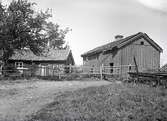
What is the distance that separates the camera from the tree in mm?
20703

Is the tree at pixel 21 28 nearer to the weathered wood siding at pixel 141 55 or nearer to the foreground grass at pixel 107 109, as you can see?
the weathered wood siding at pixel 141 55

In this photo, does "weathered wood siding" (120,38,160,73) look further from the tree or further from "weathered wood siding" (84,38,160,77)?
the tree

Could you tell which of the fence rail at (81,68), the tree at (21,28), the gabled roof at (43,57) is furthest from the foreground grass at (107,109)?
the gabled roof at (43,57)

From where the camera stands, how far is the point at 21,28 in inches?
862

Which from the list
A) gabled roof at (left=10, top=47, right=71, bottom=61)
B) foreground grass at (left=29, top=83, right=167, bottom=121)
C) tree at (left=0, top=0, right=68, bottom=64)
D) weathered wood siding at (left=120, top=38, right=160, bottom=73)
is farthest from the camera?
gabled roof at (left=10, top=47, right=71, bottom=61)

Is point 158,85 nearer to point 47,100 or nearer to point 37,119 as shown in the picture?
point 47,100

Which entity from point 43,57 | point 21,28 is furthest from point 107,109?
point 43,57

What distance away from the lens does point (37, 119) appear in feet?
20.5

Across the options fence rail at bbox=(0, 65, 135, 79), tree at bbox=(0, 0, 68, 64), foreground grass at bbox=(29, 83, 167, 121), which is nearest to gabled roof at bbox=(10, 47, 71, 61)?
fence rail at bbox=(0, 65, 135, 79)

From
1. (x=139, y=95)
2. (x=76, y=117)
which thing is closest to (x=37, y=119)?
(x=76, y=117)

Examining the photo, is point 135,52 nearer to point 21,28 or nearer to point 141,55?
point 141,55

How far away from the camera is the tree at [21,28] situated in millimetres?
20703

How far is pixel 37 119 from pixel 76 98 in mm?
2691

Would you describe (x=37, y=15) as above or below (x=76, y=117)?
above
